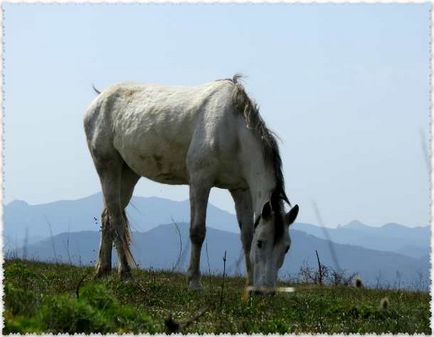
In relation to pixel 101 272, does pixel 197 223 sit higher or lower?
higher

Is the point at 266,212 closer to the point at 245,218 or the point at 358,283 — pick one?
the point at 245,218

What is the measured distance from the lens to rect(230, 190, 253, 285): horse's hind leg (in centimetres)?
1163

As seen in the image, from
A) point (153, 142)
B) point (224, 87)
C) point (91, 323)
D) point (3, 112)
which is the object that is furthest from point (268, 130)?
point (91, 323)

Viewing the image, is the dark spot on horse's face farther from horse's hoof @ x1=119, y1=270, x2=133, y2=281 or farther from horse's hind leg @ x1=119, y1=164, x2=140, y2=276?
horse's hoof @ x1=119, y1=270, x2=133, y2=281

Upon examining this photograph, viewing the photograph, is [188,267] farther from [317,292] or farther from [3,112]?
[3,112]

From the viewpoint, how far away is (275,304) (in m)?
9.37

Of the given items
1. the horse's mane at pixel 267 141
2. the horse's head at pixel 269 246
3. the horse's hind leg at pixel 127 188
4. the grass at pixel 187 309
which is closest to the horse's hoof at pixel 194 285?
the grass at pixel 187 309

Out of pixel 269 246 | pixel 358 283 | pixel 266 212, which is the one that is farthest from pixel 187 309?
pixel 358 283

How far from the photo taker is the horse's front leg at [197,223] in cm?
1116

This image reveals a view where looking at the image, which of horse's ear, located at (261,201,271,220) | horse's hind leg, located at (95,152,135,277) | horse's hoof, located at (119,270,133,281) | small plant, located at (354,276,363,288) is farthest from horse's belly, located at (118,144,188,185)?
small plant, located at (354,276,363,288)

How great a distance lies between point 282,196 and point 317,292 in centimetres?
232

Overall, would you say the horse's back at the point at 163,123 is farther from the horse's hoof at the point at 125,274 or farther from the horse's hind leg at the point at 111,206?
the horse's hoof at the point at 125,274

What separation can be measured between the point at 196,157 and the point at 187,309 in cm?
279

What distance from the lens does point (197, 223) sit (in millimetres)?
11180
